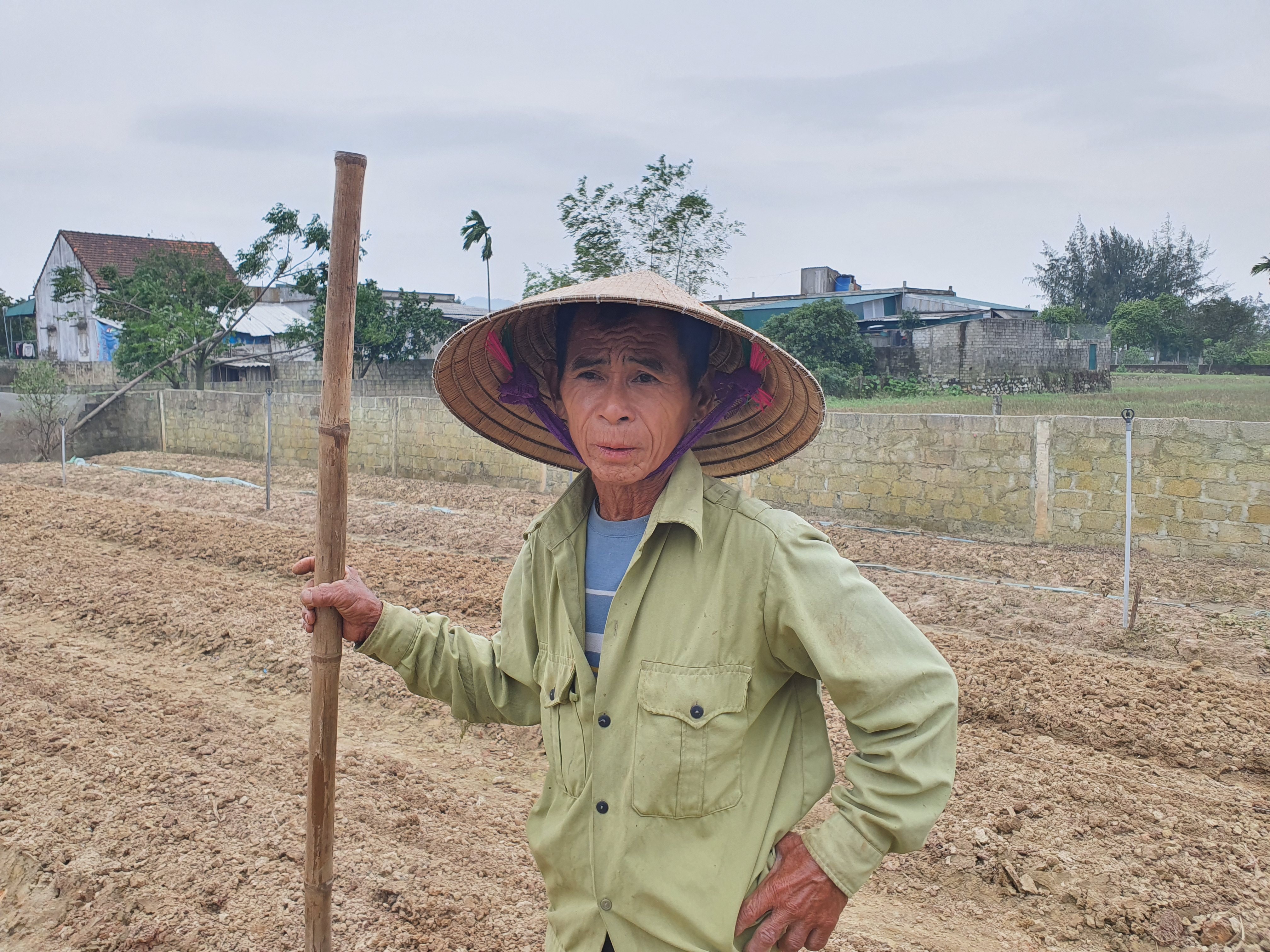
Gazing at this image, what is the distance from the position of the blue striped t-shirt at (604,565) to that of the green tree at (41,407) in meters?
18.2

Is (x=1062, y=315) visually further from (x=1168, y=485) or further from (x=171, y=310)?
(x=171, y=310)

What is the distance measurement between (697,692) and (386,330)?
23.0 metres

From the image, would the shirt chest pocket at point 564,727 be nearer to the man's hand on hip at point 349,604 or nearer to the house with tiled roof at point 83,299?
the man's hand on hip at point 349,604

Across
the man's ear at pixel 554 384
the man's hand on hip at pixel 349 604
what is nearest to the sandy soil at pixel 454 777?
the man's hand on hip at pixel 349 604

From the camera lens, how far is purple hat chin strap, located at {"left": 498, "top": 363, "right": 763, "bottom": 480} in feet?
5.51

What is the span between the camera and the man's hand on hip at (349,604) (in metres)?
1.80

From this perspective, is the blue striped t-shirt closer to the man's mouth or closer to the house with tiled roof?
the man's mouth

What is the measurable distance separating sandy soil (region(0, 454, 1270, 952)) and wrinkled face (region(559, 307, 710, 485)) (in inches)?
73.7

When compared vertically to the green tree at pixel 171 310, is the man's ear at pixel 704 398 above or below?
below

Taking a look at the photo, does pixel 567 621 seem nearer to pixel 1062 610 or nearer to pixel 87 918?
pixel 87 918

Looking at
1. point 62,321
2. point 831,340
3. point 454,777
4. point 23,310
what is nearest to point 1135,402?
point 831,340

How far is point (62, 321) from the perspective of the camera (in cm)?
3634

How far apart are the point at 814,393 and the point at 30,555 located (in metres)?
8.10

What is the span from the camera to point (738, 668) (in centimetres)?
146
